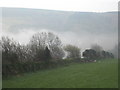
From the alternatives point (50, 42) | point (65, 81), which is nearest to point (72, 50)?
point (50, 42)

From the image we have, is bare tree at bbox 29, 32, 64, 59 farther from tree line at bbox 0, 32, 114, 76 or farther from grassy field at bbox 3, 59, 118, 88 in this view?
grassy field at bbox 3, 59, 118, 88

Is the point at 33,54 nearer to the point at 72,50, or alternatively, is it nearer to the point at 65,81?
the point at 65,81

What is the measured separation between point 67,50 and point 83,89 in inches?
1062

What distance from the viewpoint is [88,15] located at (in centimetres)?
3806

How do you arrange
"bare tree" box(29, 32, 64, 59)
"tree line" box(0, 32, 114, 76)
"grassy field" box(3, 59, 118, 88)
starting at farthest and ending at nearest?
"bare tree" box(29, 32, 64, 59)
"tree line" box(0, 32, 114, 76)
"grassy field" box(3, 59, 118, 88)

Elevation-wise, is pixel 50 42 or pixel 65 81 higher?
pixel 50 42

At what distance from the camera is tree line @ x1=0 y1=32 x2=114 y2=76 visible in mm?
15438

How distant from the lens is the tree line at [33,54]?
50.6 ft

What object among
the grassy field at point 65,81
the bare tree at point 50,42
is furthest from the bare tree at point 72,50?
the grassy field at point 65,81

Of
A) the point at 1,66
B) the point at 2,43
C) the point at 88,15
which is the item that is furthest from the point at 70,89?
the point at 88,15

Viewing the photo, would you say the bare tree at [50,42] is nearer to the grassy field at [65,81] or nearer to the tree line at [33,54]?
the tree line at [33,54]

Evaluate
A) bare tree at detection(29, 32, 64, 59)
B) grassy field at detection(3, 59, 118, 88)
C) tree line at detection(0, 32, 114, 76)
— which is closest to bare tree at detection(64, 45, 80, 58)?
tree line at detection(0, 32, 114, 76)

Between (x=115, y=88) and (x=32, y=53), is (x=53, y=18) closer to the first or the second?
(x=32, y=53)

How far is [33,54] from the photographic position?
2189cm
